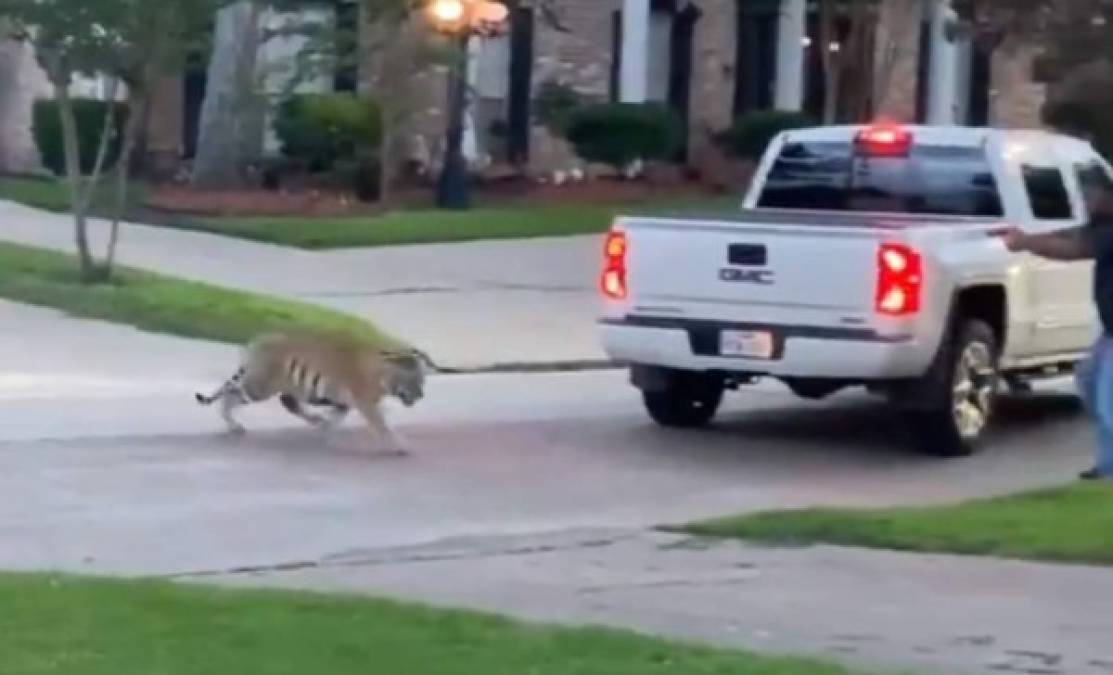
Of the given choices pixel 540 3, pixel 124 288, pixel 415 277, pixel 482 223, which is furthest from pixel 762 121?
pixel 124 288

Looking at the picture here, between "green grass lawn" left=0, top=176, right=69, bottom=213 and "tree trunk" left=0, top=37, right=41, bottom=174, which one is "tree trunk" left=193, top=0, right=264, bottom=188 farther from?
"tree trunk" left=0, top=37, right=41, bottom=174

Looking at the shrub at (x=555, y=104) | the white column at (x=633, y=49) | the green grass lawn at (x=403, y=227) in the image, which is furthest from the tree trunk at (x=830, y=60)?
the green grass lawn at (x=403, y=227)

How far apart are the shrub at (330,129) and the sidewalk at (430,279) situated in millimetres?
5802

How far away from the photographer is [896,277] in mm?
16172

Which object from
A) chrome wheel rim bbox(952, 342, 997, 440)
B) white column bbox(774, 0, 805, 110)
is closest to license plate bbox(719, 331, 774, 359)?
chrome wheel rim bbox(952, 342, 997, 440)

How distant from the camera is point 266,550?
1229 centimetres

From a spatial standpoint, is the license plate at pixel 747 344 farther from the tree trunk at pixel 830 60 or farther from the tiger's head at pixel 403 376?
the tree trunk at pixel 830 60

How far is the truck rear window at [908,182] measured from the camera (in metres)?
18.1

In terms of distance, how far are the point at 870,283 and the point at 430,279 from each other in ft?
36.7

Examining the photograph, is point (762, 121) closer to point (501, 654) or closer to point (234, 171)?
point (234, 171)

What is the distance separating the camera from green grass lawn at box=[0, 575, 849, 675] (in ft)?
28.8

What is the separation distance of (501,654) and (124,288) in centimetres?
1472

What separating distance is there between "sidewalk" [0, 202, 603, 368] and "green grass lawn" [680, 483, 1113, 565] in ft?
26.6

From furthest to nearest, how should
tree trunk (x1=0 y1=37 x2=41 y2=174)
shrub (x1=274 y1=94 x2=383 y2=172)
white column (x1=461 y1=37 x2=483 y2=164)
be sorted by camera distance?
A: tree trunk (x1=0 y1=37 x2=41 y2=174), white column (x1=461 y1=37 x2=483 y2=164), shrub (x1=274 y1=94 x2=383 y2=172)
